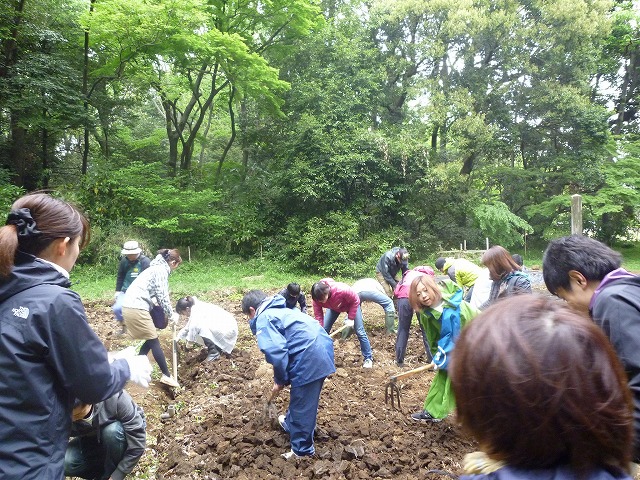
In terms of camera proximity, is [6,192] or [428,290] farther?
[6,192]

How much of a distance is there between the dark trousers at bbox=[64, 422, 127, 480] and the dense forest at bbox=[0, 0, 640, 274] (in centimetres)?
1204

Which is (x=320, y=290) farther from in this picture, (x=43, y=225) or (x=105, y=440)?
(x=43, y=225)

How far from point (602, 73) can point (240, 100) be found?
17.7 m

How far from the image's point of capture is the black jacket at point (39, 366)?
56.6 inches

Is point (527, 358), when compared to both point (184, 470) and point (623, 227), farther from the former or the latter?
point (623, 227)

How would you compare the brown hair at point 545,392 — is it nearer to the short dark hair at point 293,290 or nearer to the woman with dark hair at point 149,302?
the short dark hair at point 293,290

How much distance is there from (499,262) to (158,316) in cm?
375

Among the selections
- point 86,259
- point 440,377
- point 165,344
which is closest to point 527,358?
point 440,377

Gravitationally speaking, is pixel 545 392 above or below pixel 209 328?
above

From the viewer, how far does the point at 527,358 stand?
83 cm

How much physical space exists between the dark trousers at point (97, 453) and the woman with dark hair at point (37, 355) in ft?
1.97

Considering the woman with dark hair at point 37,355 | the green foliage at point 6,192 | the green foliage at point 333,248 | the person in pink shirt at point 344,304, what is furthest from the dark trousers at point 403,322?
the green foliage at point 6,192

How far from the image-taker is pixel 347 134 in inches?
634

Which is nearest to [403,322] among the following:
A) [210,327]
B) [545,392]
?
[210,327]
